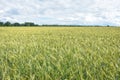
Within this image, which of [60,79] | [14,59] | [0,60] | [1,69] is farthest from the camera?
[0,60]

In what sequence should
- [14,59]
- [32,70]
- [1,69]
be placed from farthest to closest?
1. [14,59]
2. [1,69]
3. [32,70]

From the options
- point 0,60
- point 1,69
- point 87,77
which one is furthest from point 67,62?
point 0,60

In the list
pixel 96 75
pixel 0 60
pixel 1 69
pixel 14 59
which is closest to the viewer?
pixel 96 75

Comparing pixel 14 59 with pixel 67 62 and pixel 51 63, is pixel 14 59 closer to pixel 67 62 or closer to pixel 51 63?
pixel 51 63

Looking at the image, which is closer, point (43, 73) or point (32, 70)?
point (43, 73)

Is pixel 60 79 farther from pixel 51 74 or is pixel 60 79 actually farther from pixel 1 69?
pixel 1 69

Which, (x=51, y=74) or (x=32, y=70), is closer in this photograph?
(x=51, y=74)

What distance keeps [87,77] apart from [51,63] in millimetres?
751

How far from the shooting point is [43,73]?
2430mm

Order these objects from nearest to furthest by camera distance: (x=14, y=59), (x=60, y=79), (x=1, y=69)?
1. (x=60, y=79)
2. (x=1, y=69)
3. (x=14, y=59)

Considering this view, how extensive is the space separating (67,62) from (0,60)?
3.79 feet

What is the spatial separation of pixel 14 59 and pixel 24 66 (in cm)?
44

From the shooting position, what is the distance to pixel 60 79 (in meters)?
2.29

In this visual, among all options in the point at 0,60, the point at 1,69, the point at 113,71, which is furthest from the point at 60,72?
the point at 0,60
